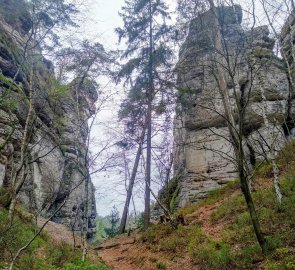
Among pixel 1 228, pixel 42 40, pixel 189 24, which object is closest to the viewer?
pixel 1 228

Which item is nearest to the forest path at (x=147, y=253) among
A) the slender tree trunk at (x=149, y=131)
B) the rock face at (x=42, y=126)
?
the slender tree trunk at (x=149, y=131)

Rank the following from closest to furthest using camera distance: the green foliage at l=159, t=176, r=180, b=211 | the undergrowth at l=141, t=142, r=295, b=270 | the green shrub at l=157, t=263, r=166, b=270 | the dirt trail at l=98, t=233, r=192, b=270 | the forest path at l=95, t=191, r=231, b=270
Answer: the undergrowth at l=141, t=142, r=295, b=270
the green shrub at l=157, t=263, r=166, b=270
the dirt trail at l=98, t=233, r=192, b=270
the forest path at l=95, t=191, r=231, b=270
the green foliage at l=159, t=176, r=180, b=211

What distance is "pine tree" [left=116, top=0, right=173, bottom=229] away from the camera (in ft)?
56.2

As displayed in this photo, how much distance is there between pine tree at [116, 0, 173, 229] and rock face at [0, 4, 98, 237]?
10.4ft

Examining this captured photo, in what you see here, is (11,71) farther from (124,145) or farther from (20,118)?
(124,145)

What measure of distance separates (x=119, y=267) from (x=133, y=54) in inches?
499

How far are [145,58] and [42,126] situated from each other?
25.0 ft

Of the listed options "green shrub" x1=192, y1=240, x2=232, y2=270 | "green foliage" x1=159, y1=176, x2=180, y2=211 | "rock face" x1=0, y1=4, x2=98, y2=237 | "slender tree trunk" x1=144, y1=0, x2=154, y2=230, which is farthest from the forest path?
"green foliage" x1=159, y1=176, x2=180, y2=211

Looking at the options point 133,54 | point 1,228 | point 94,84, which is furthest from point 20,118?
point 1,228

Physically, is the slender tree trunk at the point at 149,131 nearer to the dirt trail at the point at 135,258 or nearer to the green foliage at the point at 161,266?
the dirt trail at the point at 135,258

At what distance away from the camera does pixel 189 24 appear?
453 inches

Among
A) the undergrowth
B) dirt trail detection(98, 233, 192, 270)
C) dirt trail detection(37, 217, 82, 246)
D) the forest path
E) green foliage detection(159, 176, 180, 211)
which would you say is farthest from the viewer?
green foliage detection(159, 176, 180, 211)

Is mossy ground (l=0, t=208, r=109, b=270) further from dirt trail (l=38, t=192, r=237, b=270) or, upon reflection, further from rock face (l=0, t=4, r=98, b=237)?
dirt trail (l=38, t=192, r=237, b=270)

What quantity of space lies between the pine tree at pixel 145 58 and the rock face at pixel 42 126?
125 inches
